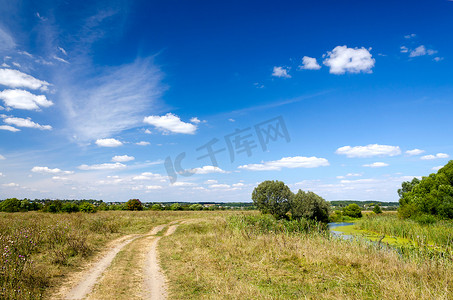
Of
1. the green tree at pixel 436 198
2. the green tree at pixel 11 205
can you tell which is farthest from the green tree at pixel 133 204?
the green tree at pixel 436 198

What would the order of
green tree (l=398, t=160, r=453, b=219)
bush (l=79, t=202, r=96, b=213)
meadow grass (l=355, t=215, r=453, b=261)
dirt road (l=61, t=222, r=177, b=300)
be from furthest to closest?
1. bush (l=79, t=202, r=96, b=213)
2. green tree (l=398, t=160, r=453, b=219)
3. meadow grass (l=355, t=215, r=453, b=261)
4. dirt road (l=61, t=222, r=177, b=300)

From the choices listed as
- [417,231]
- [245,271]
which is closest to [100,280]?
[245,271]

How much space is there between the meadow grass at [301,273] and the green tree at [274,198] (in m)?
29.4

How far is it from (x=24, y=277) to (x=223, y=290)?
6205 millimetres

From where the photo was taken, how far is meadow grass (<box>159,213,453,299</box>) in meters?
6.13

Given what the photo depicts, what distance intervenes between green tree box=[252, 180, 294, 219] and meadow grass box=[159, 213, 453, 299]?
29.4m

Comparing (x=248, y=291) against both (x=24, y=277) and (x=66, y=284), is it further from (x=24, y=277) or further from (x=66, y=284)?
(x=24, y=277)

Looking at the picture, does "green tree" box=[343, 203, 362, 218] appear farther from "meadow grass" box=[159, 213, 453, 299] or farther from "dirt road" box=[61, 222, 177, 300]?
"dirt road" box=[61, 222, 177, 300]

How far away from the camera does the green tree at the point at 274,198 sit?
40562 millimetres

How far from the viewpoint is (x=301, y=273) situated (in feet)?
26.2

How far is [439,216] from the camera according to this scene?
2952 centimetres

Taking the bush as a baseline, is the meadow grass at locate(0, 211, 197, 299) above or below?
above

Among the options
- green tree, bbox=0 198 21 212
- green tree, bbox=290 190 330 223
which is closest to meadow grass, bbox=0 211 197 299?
green tree, bbox=290 190 330 223

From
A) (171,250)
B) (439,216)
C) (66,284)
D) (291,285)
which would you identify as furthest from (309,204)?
(66,284)
